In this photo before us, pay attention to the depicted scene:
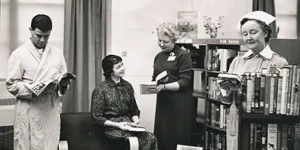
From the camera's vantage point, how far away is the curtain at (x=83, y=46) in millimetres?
4473

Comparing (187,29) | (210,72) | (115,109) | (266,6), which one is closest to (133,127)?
(115,109)

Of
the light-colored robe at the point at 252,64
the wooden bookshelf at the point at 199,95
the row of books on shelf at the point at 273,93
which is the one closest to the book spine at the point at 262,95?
the row of books on shelf at the point at 273,93

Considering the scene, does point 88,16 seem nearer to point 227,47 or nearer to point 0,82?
point 0,82

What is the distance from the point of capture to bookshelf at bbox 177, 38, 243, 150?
14.4 ft

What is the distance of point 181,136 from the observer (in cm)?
426

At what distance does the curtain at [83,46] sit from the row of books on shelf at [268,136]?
2.40 m

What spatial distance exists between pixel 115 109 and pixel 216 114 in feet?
4.23

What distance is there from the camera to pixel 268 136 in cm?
260

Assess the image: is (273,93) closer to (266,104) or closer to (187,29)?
(266,104)

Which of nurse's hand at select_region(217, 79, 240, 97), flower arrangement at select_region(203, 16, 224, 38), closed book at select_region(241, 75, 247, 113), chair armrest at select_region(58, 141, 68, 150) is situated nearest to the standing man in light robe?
chair armrest at select_region(58, 141, 68, 150)

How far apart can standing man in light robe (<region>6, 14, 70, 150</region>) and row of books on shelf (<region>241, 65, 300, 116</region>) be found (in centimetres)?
152

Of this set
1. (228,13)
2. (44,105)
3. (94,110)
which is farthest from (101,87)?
(228,13)

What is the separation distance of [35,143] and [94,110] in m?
0.64

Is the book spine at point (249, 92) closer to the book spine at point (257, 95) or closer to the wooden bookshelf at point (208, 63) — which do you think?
the book spine at point (257, 95)
